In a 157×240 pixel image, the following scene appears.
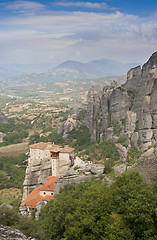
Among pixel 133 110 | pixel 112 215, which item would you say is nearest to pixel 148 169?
A: pixel 112 215

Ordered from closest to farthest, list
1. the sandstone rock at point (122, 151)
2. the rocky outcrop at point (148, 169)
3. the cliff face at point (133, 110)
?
the rocky outcrop at point (148, 169)
the cliff face at point (133, 110)
the sandstone rock at point (122, 151)

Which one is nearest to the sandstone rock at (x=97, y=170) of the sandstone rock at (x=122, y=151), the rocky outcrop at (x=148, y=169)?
the rocky outcrop at (x=148, y=169)

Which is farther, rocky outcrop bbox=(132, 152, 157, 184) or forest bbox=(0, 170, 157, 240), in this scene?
rocky outcrop bbox=(132, 152, 157, 184)

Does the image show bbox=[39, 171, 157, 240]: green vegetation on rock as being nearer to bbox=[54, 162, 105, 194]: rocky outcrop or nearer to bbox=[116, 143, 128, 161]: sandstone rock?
bbox=[54, 162, 105, 194]: rocky outcrop

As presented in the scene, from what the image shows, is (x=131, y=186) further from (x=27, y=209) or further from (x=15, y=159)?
(x=15, y=159)

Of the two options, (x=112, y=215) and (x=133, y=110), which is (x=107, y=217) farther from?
(x=133, y=110)

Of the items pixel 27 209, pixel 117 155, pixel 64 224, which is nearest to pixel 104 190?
pixel 64 224

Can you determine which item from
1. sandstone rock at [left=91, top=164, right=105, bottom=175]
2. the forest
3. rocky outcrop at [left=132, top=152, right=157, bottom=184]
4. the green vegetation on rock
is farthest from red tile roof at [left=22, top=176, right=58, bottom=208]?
rocky outcrop at [left=132, top=152, right=157, bottom=184]

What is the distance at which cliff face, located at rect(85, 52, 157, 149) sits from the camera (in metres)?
43.6

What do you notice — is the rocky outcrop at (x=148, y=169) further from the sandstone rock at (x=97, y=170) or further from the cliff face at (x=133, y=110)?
the cliff face at (x=133, y=110)

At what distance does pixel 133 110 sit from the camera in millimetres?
47438

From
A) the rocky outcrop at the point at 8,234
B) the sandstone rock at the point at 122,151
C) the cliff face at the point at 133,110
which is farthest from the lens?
the sandstone rock at the point at 122,151

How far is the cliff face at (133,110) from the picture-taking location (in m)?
43.6

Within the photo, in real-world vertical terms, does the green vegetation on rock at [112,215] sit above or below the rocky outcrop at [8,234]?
below
